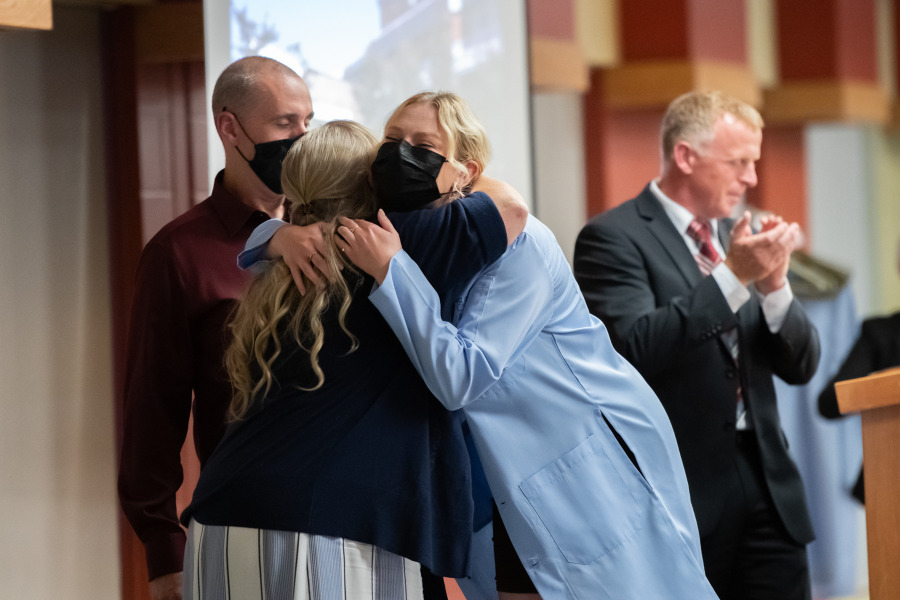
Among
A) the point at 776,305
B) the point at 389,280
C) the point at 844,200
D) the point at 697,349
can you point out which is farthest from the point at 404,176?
the point at 844,200

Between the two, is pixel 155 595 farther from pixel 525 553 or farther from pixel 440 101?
pixel 440 101

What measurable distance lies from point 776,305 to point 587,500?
45.0 inches

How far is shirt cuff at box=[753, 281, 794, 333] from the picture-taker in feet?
9.14

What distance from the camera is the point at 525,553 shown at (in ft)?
6.21

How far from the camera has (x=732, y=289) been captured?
2693mm

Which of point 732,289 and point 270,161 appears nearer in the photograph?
point 270,161

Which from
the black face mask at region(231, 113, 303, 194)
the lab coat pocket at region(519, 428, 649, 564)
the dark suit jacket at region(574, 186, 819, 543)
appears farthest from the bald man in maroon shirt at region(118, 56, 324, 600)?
the dark suit jacket at region(574, 186, 819, 543)

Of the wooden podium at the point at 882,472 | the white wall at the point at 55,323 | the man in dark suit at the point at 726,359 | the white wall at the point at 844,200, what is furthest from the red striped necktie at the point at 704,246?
the white wall at the point at 844,200

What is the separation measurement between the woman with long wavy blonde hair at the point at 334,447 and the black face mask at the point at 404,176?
1.5 inches

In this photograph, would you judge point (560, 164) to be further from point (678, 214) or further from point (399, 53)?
point (678, 214)

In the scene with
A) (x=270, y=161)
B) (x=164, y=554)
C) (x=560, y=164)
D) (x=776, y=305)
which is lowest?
(x=164, y=554)

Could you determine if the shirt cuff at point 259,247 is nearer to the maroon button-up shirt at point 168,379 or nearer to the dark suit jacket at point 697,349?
the maroon button-up shirt at point 168,379

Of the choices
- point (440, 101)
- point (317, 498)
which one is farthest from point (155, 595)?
point (440, 101)

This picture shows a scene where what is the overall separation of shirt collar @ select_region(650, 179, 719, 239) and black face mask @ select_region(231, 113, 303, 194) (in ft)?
3.82
